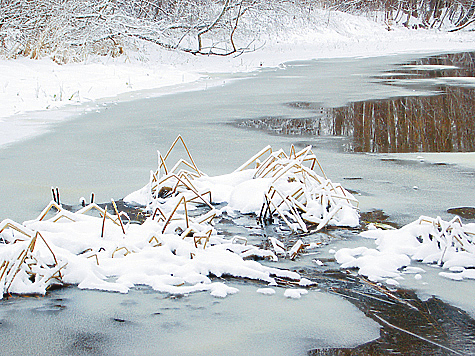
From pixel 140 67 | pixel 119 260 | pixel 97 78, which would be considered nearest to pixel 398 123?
pixel 119 260

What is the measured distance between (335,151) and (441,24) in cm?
5210

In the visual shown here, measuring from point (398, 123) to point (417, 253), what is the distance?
5391mm

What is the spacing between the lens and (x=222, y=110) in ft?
31.2

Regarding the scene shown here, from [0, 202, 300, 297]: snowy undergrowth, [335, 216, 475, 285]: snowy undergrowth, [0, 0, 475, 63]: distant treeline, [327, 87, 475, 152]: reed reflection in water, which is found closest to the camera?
[0, 202, 300, 297]: snowy undergrowth

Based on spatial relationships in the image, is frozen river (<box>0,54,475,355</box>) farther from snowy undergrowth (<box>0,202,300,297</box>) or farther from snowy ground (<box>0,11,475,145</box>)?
snowy ground (<box>0,11,475,145</box>)

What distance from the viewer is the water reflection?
22.2ft

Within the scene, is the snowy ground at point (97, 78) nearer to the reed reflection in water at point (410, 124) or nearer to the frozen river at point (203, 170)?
the frozen river at point (203, 170)

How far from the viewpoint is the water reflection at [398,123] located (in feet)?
22.2

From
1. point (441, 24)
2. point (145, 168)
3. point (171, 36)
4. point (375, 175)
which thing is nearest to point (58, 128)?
point (145, 168)

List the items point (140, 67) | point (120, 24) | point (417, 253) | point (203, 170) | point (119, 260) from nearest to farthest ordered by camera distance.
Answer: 1. point (119, 260)
2. point (417, 253)
3. point (203, 170)
4. point (140, 67)
5. point (120, 24)

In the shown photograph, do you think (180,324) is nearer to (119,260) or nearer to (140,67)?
(119,260)

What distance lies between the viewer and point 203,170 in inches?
207

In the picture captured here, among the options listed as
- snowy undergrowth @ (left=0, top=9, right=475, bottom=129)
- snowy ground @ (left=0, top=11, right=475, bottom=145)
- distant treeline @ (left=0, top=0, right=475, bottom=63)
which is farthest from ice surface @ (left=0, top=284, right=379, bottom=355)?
distant treeline @ (left=0, top=0, right=475, bottom=63)

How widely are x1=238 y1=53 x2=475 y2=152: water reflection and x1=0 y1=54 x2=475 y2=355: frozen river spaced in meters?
0.34
